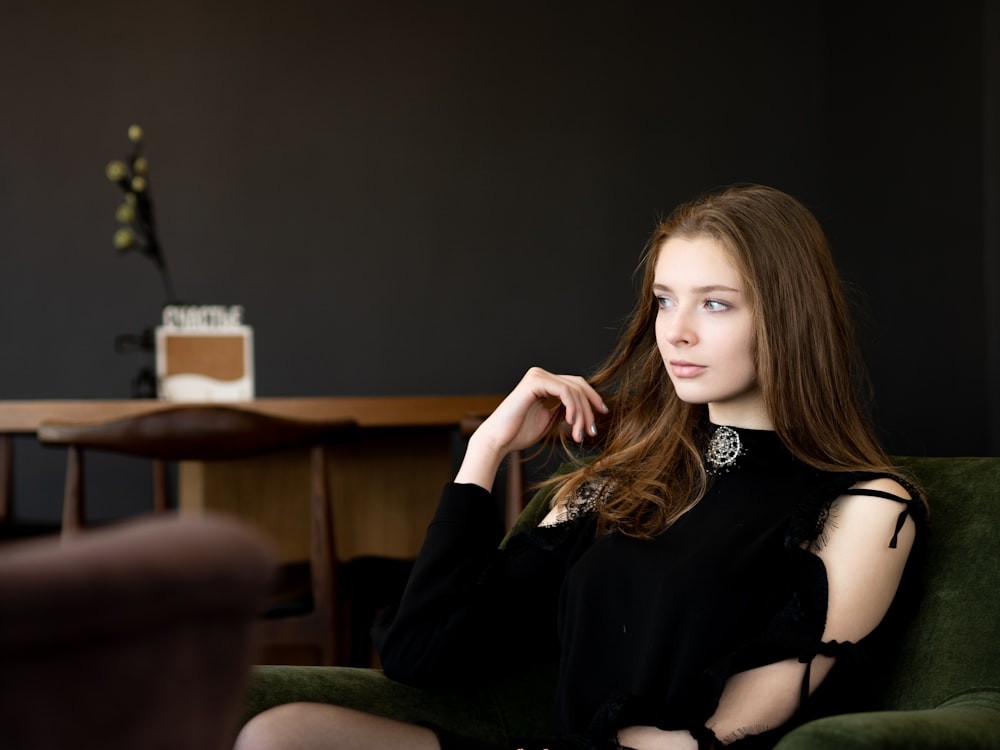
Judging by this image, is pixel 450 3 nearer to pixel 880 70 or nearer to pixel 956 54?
pixel 880 70

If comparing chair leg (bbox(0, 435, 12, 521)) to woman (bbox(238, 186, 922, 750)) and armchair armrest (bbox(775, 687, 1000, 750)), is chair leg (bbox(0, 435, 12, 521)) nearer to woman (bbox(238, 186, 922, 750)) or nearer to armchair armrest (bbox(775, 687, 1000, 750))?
woman (bbox(238, 186, 922, 750))

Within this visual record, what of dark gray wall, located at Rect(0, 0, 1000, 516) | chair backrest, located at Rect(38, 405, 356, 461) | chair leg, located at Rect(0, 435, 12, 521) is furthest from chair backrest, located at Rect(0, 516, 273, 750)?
dark gray wall, located at Rect(0, 0, 1000, 516)

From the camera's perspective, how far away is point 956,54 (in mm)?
3551

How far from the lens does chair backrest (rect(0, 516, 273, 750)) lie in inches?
14.3

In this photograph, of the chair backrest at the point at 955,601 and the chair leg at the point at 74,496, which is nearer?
the chair backrest at the point at 955,601

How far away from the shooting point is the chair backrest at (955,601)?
136cm

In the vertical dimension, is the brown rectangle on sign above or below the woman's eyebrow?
below

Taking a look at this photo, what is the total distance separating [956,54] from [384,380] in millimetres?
2315

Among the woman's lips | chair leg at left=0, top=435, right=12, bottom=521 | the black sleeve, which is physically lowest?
chair leg at left=0, top=435, right=12, bottom=521

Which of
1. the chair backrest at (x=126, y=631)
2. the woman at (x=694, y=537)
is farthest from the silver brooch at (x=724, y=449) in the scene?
the chair backrest at (x=126, y=631)

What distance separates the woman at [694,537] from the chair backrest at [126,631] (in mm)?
832

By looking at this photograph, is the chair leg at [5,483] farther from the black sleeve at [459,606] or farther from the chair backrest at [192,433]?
the black sleeve at [459,606]

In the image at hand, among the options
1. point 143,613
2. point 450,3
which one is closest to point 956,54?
point 450,3

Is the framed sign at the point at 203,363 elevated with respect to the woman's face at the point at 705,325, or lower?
lower
